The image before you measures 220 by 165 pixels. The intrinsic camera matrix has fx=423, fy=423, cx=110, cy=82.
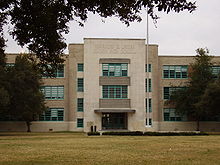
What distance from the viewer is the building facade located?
65.4 m

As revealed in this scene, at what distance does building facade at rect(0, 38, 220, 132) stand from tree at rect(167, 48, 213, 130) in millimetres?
2636

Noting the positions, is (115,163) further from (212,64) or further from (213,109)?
(212,64)

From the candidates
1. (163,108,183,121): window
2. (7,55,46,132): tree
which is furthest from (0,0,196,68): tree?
(163,108,183,121): window

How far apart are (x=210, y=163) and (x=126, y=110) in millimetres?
49336

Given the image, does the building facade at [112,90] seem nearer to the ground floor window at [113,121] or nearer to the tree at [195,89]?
the ground floor window at [113,121]

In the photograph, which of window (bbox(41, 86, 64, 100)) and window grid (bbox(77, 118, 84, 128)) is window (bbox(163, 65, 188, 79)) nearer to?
window grid (bbox(77, 118, 84, 128))

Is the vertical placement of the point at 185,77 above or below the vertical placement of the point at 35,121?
above

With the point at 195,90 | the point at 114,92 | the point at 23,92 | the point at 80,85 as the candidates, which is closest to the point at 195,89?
the point at 195,90

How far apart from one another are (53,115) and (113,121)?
9.67 meters

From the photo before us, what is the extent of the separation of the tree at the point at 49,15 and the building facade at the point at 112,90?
5081 centimetres

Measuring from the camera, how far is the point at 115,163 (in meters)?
16.1

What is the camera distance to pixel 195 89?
6438 centimetres

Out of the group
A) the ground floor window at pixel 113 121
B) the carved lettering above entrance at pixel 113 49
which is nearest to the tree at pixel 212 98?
the ground floor window at pixel 113 121

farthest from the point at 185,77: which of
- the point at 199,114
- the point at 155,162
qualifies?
the point at 155,162
